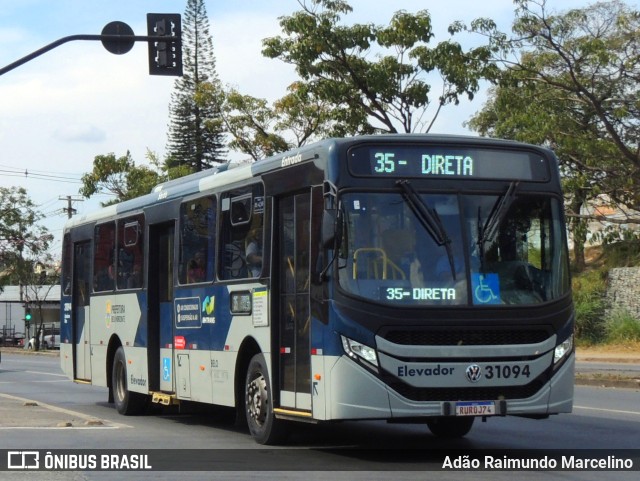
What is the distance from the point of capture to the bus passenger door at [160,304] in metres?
16.8

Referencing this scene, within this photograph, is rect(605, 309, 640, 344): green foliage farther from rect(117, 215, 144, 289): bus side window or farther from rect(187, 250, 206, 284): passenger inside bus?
rect(187, 250, 206, 284): passenger inside bus

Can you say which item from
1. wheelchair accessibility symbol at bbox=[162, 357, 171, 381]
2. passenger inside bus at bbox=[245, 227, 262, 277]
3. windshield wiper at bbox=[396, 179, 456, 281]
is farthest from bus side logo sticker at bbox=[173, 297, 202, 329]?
windshield wiper at bbox=[396, 179, 456, 281]

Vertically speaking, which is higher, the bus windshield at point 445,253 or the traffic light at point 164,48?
the traffic light at point 164,48

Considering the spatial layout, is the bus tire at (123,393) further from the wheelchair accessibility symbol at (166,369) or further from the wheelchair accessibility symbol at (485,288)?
the wheelchair accessibility symbol at (485,288)

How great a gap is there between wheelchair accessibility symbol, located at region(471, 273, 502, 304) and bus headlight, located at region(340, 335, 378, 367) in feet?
3.59

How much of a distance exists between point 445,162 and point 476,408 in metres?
2.40

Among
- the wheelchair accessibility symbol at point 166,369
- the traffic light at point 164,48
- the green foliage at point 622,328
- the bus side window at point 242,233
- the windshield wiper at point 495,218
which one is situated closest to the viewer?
the windshield wiper at point 495,218

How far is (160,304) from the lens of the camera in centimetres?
1719

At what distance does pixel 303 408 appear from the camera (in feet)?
39.9

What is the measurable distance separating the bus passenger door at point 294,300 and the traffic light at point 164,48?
8.52 metres

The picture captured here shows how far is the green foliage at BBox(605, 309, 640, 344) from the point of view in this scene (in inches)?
1565

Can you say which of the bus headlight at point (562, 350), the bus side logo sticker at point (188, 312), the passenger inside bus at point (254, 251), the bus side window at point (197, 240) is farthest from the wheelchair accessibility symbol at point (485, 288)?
the bus side logo sticker at point (188, 312)

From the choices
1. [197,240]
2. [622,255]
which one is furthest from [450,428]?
[622,255]

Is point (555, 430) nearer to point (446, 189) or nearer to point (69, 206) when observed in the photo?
point (446, 189)
